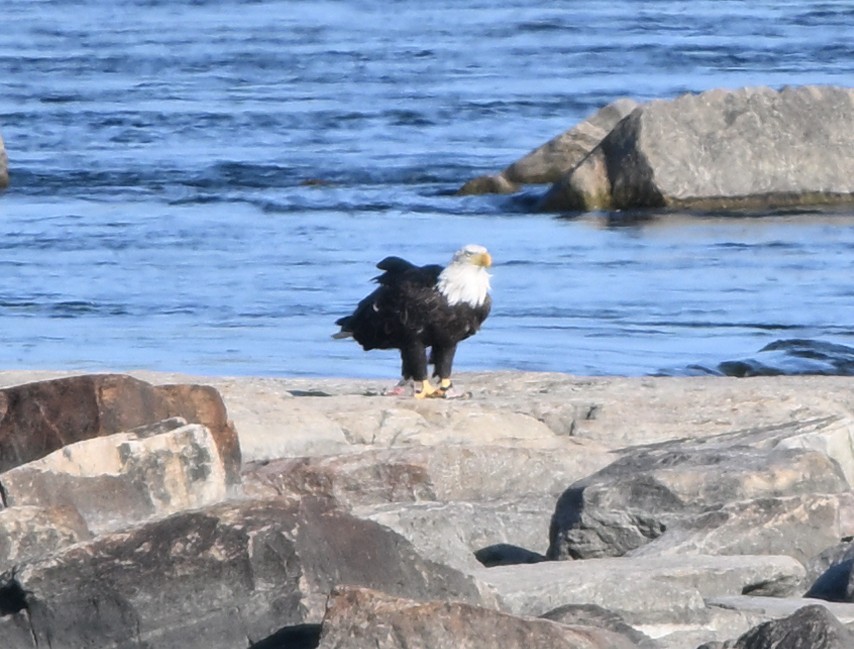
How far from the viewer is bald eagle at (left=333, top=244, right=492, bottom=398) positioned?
8102mm

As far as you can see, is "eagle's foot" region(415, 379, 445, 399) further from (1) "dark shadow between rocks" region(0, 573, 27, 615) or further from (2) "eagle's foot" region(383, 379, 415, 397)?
(1) "dark shadow between rocks" region(0, 573, 27, 615)

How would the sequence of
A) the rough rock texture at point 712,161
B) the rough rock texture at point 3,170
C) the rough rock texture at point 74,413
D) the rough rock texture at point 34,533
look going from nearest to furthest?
the rough rock texture at point 34,533
the rough rock texture at point 74,413
the rough rock texture at point 712,161
the rough rock texture at point 3,170

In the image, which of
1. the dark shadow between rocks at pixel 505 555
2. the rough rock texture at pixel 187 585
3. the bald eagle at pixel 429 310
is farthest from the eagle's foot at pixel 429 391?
the rough rock texture at pixel 187 585

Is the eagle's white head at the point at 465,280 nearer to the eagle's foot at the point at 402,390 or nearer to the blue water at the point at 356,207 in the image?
the eagle's foot at the point at 402,390

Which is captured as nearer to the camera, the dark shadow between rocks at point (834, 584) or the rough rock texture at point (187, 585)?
the rough rock texture at point (187, 585)

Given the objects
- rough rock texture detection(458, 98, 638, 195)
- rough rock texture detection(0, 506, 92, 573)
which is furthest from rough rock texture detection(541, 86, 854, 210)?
rough rock texture detection(0, 506, 92, 573)

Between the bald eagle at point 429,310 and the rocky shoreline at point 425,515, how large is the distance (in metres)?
0.23

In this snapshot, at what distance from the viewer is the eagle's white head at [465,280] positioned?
26.6ft

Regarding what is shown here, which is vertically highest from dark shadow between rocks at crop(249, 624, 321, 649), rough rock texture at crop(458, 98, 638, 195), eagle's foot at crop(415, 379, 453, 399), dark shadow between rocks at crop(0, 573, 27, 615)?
dark shadow between rocks at crop(0, 573, 27, 615)

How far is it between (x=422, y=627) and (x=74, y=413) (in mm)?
2005

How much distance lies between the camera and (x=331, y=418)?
7.22 meters

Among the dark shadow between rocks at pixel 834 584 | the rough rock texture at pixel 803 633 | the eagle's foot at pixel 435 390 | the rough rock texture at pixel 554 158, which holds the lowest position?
the rough rock texture at pixel 554 158

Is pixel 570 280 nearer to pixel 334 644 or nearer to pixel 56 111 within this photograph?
pixel 334 644

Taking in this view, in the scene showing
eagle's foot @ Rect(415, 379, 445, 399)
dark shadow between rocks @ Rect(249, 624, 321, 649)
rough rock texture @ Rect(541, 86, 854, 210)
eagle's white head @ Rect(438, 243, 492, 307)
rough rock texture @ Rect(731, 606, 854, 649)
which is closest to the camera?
rough rock texture @ Rect(731, 606, 854, 649)
